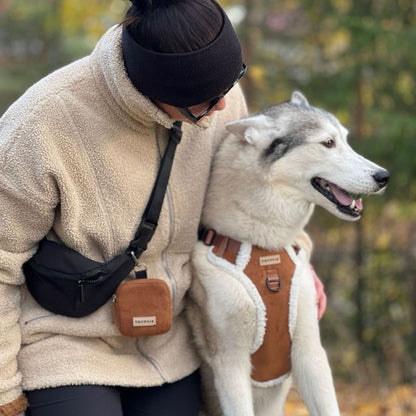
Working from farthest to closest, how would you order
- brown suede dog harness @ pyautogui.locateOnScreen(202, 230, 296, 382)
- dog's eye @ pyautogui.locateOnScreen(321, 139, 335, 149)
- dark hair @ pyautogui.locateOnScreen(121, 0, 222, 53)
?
dog's eye @ pyautogui.locateOnScreen(321, 139, 335, 149)
brown suede dog harness @ pyautogui.locateOnScreen(202, 230, 296, 382)
dark hair @ pyautogui.locateOnScreen(121, 0, 222, 53)

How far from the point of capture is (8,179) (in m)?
2.26

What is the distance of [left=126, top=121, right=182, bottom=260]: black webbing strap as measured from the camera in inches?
96.9

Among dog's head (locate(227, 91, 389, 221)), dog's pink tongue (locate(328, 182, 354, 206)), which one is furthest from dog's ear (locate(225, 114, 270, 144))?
dog's pink tongue (locate(328, 182, 354, 206))

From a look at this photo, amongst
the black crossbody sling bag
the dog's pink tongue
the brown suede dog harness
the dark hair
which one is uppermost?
the dark hair

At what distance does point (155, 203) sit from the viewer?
8.16 feet

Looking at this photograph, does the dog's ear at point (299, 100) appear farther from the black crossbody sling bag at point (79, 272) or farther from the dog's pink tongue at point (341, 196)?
the black crossbody sling bag at point (79, 272)

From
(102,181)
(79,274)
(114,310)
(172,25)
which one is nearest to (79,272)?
(79,274)

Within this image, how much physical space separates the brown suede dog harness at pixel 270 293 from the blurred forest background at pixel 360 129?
3063 millimetres

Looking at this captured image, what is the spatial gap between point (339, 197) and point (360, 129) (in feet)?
13.6

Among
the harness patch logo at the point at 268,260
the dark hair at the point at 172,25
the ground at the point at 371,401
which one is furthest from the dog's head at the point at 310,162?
the ground at the point at 371,401

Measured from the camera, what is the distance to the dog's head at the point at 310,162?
272 centimetres

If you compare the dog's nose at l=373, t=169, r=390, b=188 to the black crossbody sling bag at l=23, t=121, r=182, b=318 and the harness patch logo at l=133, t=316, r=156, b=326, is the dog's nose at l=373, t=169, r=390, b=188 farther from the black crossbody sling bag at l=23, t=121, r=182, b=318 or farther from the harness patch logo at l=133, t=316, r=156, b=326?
the harness patch logo at l=133, t=316, r=156, b=326

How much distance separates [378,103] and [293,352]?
13.2 feet

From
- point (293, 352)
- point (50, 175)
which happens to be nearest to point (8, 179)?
point (50, 175)
